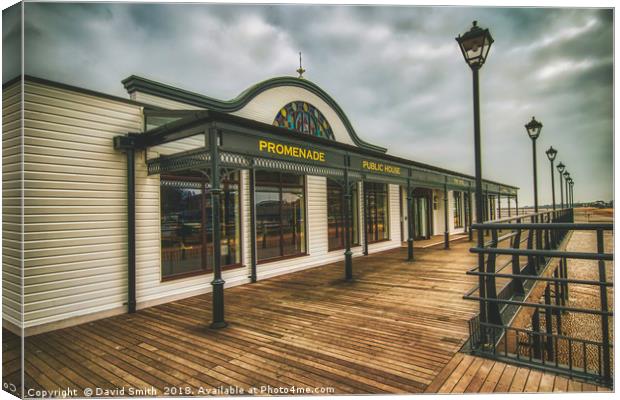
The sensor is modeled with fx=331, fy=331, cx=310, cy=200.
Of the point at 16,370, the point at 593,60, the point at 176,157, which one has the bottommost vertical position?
the point at 16,370

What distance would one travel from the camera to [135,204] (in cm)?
554

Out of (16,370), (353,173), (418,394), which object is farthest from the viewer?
(353,173)

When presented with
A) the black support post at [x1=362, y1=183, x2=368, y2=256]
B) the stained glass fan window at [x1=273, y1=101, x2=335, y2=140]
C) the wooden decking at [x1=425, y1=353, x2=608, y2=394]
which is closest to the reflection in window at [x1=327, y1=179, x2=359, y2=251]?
the black support post at [x1=362, y1=183, x2=368, y2=256]

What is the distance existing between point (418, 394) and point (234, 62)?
4.82 meters

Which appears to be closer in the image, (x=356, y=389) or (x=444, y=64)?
(x=356, y=389)

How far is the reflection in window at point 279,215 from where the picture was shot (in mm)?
7921

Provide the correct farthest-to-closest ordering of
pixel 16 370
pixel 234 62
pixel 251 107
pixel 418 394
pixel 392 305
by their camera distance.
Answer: pixel 251 107
pixel 392 305
pixel 234 62
pixel 16 370
pixel 418 394

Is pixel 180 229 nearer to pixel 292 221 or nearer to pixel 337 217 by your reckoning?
pixel 292 221

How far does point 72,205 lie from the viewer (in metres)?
4.84

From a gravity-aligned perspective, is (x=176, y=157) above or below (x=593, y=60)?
below

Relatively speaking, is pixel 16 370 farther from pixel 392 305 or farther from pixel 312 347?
pixel 392 305

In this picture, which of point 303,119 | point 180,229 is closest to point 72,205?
point 180,229

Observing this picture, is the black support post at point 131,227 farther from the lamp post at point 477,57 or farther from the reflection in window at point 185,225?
the lamp post at point 477,57

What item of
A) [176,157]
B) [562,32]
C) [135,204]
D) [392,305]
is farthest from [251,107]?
[562,32]
